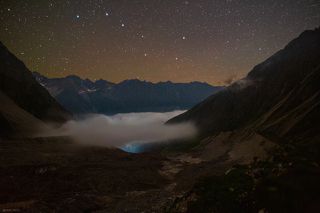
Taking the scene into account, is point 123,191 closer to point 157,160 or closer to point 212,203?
point 212,203

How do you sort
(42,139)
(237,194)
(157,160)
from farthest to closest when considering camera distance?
(42,139) → (157,160) → (237,194)

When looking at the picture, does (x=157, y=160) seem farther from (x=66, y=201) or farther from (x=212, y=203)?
(x=212, y=203)

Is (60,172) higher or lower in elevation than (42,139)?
lower

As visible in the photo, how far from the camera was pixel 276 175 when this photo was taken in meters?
35.5

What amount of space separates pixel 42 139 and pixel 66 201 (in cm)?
9796

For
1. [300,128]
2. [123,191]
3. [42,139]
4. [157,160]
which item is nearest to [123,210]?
[123,191]

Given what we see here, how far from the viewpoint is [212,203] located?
36219mm

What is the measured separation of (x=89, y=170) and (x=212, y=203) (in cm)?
7343

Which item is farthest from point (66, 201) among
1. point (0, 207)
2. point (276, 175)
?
point (276, 175)

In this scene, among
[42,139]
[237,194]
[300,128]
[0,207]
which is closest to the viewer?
[237,194]

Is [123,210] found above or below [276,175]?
below

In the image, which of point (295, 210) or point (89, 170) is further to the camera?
A: point (89, 170)

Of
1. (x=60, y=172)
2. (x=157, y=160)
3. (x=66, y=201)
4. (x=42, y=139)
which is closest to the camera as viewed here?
(x=66, y=201)

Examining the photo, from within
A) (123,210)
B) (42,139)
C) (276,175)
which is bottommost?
(123,210)
